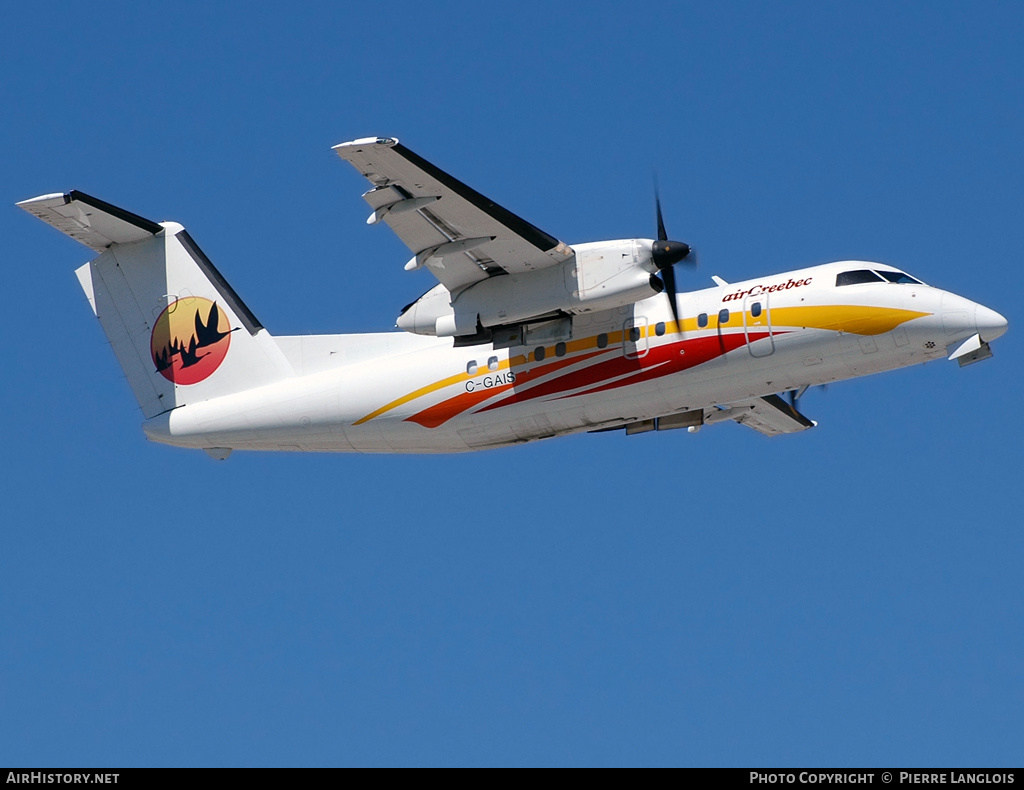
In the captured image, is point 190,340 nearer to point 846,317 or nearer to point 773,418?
point 773,418

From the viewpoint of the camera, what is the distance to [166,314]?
67.9 feet

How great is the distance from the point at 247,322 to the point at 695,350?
292 inches

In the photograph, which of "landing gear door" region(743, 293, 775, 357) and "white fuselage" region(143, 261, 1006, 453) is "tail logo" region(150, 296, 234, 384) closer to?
"white fuselage" region(143, 261, 1006, 453)

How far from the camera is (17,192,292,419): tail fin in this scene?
20.1 metres

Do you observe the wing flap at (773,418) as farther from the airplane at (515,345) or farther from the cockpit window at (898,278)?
the cockpit window at (898,278)

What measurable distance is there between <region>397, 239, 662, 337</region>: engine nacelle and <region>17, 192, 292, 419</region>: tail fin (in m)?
3.41

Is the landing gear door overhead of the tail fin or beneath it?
beneath

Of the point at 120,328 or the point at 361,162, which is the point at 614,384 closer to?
the point at 361,162

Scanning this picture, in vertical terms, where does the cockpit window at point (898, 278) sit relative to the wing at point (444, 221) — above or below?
below

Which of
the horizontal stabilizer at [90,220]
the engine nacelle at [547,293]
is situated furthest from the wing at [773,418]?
the horizontal stabilizer at [90,220]

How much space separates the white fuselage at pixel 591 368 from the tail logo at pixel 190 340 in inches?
30.0

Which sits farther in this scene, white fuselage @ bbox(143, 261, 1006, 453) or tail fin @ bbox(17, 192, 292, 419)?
tail fin @ bbox(17, 192, 292, 419)

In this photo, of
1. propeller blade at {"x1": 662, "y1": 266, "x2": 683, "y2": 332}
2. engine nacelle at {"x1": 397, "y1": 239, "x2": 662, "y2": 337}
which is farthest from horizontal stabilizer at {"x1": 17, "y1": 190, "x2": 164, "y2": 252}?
propeller blade at {"x1": 662, "y1": 266, "x2": 683, "y2": 332}

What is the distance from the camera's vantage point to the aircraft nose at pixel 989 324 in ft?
53.0
